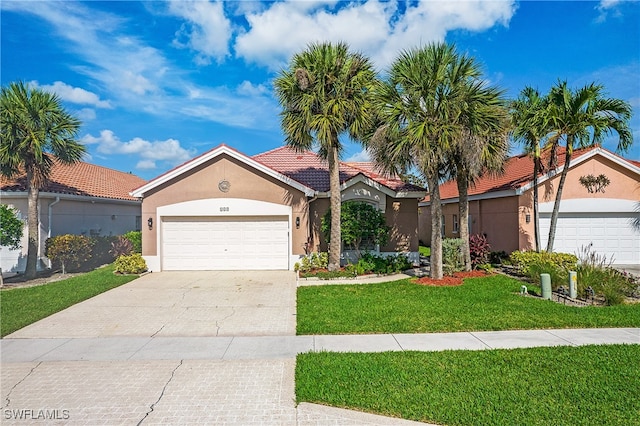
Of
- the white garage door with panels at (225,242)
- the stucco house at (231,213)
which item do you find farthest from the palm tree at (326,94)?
the white garage door with panels at (225,242)

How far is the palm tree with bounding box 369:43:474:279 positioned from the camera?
11258 millimetres

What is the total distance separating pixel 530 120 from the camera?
12859mm

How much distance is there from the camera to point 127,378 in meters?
5.42

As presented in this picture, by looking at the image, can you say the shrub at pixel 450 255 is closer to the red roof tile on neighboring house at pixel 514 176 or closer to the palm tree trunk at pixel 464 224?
the palm tree trunk at pixel 464 224

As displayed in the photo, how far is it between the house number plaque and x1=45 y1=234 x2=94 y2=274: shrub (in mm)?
6375

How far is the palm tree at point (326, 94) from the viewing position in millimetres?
12656

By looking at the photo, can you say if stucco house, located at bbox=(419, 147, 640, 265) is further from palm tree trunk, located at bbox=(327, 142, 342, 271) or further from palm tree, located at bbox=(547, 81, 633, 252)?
palm tree trunk, located at bbox=(327, 142, 342, 271)

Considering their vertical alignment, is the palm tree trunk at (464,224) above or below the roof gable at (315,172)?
below

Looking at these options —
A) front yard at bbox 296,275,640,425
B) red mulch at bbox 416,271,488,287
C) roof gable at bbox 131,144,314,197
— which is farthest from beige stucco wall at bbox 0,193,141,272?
red mulch at bbox 416,271,488,287

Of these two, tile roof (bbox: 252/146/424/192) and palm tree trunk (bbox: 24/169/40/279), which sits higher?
tile roof (bbox: 252/146/424/192)

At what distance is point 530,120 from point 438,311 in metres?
8.48

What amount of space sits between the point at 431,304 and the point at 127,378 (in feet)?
22.7

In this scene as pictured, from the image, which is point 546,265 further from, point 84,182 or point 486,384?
point 84,182

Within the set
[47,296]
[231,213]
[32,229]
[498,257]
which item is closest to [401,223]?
[498,257]
